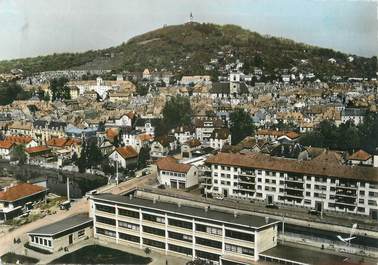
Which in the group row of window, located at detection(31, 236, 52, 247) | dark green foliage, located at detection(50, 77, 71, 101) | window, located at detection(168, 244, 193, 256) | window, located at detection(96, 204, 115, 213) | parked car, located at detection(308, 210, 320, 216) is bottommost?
window, located at detection(168, 244, 193, 256)

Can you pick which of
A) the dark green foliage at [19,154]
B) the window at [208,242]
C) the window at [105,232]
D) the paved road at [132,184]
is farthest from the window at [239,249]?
the dark green foliage at [19,154]

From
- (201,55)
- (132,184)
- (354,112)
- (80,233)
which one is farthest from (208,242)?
(201,55)

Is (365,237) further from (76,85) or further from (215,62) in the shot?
(215,62)

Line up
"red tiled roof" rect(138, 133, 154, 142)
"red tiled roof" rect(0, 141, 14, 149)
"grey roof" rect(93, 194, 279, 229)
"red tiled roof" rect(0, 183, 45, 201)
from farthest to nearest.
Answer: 1. "red tiled roof" rect(0, 141, 14, 149)
2. "red tiled roof" rect(138, 133, 154, 142)
3. "red tiled roof" rect(0, 183, 45, 201)
4. "grey roof" rect(93, 194, 279, 229)

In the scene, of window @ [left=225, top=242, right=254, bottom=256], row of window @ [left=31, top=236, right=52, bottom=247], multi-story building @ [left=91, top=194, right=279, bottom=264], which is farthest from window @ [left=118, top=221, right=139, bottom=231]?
window @ [left=225, top=242, right=254, bottom=256]

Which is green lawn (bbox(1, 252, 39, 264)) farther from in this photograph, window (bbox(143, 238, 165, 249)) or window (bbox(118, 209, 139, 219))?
window (bbox(143, 238, 165, 249))

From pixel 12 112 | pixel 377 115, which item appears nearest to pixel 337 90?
pixel 377 115

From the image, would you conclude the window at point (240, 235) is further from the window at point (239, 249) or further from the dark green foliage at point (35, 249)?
the dark green foliage at point (35, 249)
